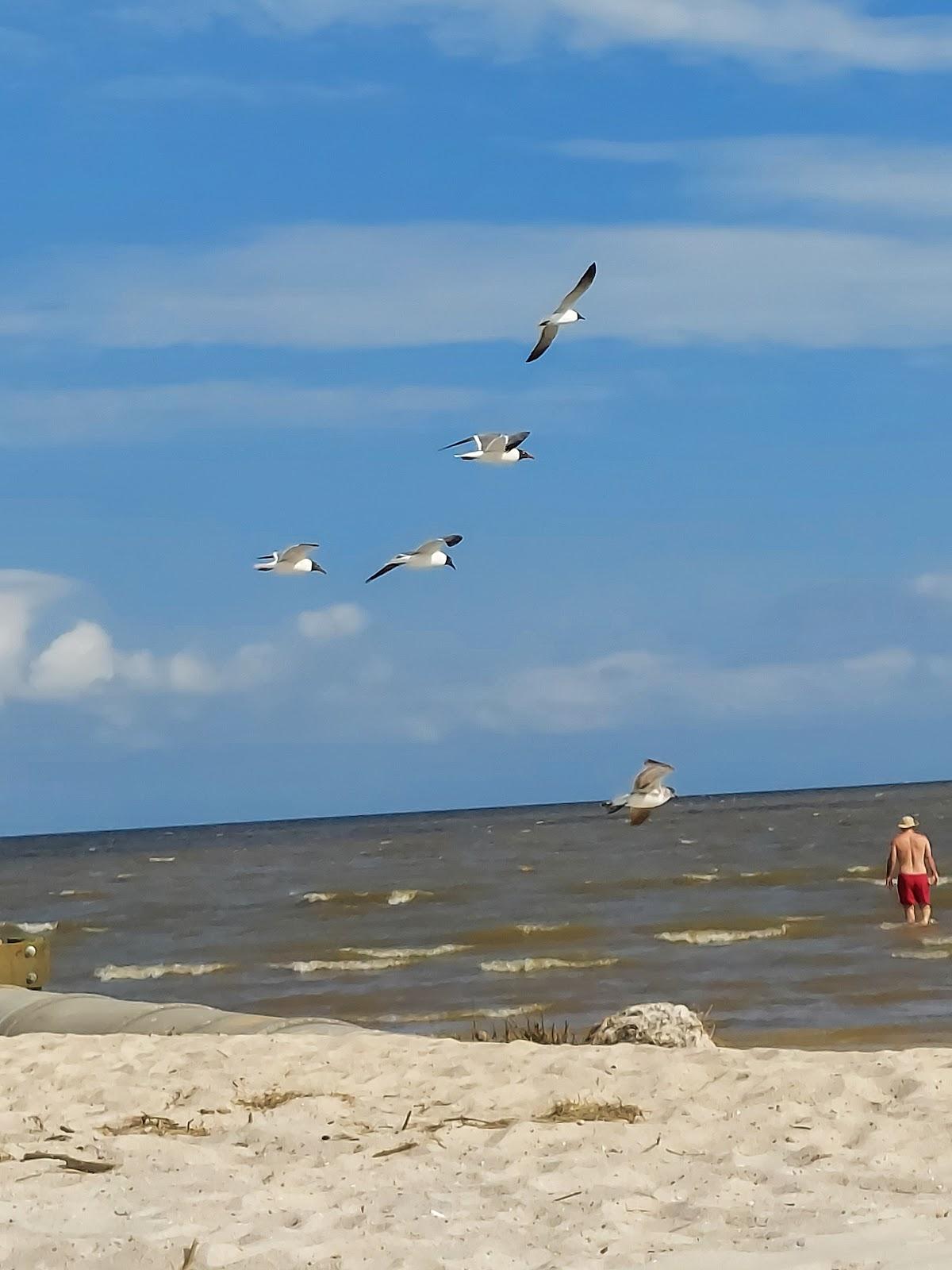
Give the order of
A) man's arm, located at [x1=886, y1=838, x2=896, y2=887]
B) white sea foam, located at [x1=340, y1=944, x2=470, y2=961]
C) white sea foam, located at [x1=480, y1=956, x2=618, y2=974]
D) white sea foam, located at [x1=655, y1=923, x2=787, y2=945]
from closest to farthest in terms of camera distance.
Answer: man's arm, located at [x1=886, y1=838, x2=896, y2=887] < white sea foam, located at [x1=480, y1=956, x2=618, y2=974] < white sea foam, located at [x1=340, y1=944, x2=470, y2=961] < white sea foam, located at [x1=655, y1=923, x2=787, y2=945]

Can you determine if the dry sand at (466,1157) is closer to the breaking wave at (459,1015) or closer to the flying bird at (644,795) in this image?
the flying bird at (644,795)

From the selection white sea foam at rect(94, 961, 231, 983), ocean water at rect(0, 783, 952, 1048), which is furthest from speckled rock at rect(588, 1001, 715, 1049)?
white sea foam at rect(94, 961, 231, 983)

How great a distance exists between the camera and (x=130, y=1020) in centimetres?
1109

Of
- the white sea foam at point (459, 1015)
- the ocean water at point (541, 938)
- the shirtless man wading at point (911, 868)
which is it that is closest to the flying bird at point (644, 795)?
the ocean water at point (541, 938)

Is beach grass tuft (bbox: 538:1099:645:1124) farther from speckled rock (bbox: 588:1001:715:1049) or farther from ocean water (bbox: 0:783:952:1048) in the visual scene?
ocean water (bbox: 0:783:952:1048)

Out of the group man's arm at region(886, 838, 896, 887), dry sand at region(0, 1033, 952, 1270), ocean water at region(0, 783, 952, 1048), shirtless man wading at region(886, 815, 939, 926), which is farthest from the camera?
man's arm at region(886, 838, 896, 887)

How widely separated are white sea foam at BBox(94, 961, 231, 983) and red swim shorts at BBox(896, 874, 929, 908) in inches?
319

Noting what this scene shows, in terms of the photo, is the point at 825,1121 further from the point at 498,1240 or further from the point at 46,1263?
the point at 46,1263

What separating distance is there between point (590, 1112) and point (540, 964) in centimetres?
1242

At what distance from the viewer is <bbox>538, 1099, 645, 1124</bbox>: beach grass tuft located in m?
7.94

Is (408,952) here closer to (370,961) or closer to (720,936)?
(370,961)

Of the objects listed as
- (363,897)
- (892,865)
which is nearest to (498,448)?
(892,865)

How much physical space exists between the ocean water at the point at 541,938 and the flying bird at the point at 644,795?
449cm

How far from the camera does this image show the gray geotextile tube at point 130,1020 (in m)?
10.7
